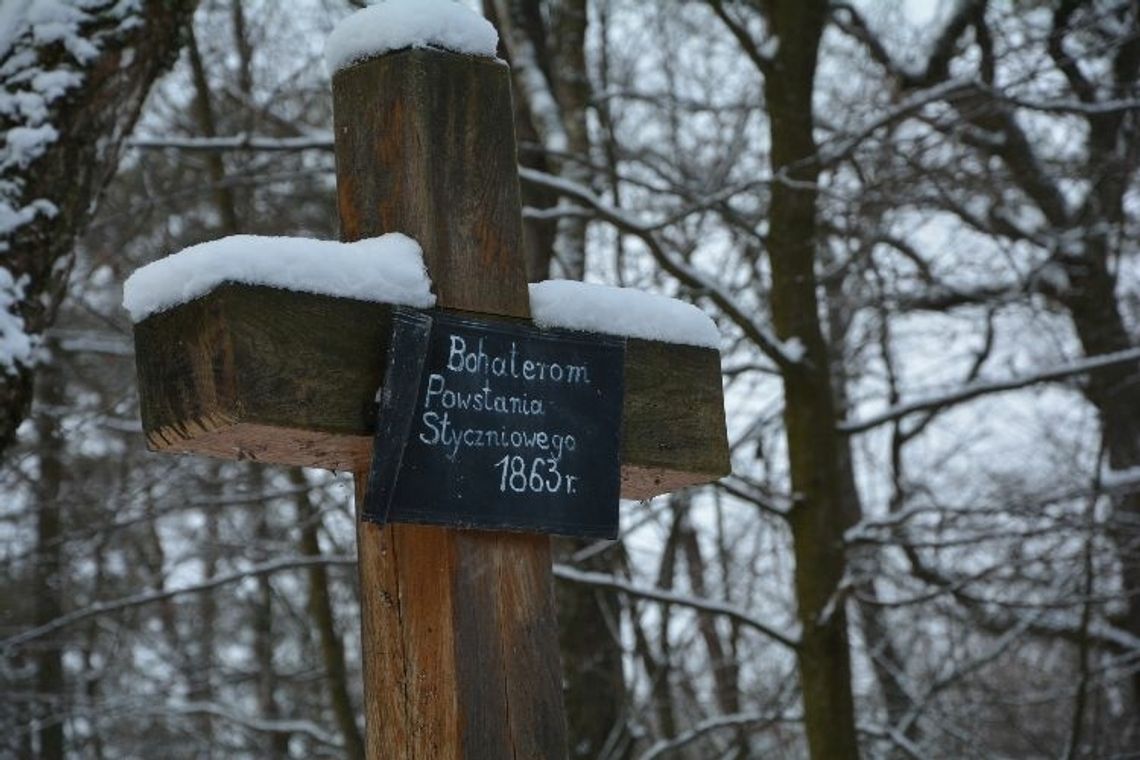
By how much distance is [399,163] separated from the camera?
7.02 ft

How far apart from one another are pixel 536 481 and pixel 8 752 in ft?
24.9

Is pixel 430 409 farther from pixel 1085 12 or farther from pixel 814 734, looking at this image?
pixel 1085 12

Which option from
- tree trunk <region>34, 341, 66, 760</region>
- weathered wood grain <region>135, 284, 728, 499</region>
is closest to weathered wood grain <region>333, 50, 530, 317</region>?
weathered wood grain <region>135, 284, 728, 499</region>

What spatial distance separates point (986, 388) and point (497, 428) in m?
3.78

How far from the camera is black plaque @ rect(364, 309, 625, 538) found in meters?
1.95

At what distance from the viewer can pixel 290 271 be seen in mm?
1943

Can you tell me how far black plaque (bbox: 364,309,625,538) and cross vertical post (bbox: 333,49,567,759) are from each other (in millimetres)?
64

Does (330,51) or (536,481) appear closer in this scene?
(536,481)

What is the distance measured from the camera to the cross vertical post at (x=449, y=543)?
1.97 metres

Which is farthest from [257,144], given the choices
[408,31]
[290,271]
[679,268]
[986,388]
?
[290,271]

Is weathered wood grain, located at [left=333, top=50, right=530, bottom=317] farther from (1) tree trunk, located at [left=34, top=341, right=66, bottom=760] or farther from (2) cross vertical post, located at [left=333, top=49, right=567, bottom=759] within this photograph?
(1) tree trunk, located at [left=34, top=341, right=66, bottom=760]

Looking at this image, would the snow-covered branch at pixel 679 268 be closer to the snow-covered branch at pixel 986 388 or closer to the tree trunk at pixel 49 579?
the snow-covered branch at pixel 986 388

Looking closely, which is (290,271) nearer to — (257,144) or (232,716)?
(257,144)

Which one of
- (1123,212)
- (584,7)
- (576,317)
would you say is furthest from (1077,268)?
(576,317)
